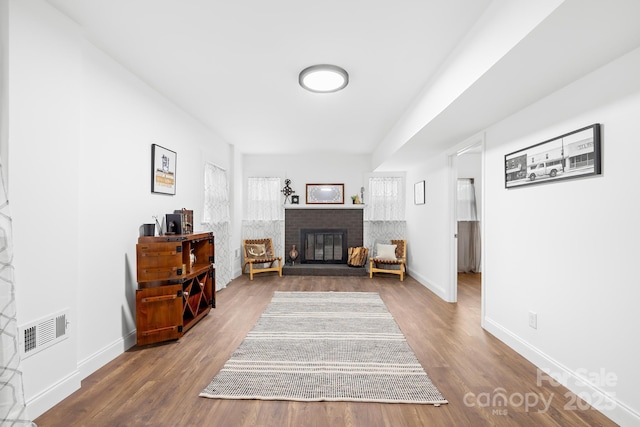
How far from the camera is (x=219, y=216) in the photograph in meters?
4.94

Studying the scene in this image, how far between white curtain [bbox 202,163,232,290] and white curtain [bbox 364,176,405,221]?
9.58ft

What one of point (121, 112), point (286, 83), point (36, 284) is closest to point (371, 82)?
point (286, 83)

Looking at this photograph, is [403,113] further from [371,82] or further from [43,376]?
[43,376]

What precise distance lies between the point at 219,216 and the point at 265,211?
5.36ft

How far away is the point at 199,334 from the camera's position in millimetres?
3053

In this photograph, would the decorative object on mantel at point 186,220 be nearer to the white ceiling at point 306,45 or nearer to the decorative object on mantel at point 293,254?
the white ceiling at point 306,45

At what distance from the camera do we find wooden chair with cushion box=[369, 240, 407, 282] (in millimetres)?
5797

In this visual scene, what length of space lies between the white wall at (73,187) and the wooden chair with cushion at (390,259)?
13.3ft

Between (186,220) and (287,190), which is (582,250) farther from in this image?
(287,190)

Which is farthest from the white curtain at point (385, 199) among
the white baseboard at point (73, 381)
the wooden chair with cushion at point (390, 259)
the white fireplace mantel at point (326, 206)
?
the white baseboard at point (73, 381)

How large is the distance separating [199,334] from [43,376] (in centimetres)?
132

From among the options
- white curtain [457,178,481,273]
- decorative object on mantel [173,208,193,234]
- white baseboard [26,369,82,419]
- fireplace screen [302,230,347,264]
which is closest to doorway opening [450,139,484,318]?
white curtain [457,178,481,273]

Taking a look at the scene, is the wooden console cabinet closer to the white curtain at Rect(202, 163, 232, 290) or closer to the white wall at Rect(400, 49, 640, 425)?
the white curtain at Rect(202, 163, 232, 290)

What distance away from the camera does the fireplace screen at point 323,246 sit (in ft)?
21.4
